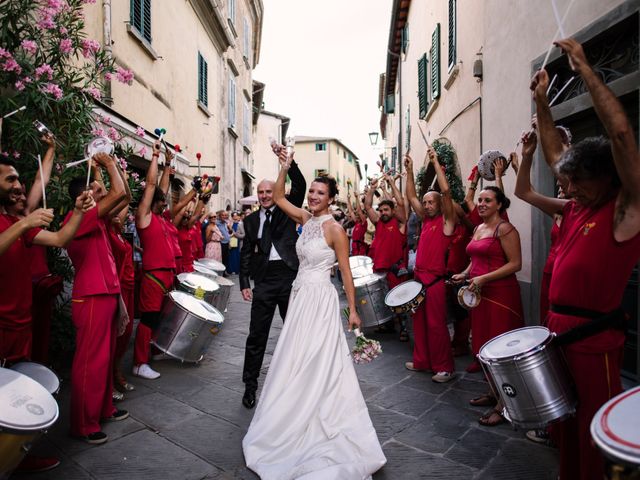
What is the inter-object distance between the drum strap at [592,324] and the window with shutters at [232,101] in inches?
671

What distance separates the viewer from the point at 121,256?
459 cm

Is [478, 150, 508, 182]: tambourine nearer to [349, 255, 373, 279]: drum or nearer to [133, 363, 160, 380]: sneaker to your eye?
[349, 255, 373, 279]: drum

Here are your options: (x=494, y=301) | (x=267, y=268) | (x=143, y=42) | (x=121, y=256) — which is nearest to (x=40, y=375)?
(x=121, y=256)

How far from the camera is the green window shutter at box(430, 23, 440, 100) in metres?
11.3

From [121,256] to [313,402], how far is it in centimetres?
252

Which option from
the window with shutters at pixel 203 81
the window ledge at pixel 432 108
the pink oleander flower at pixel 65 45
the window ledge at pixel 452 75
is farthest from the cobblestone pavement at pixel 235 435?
the window with shutters at pixel 203 81

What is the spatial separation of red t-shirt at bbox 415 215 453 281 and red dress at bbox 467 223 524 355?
78cm

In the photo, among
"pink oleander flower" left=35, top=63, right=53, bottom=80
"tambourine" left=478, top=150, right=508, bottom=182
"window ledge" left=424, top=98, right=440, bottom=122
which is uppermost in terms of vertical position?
"window ledge" left=424, top=98, right=440, bottom=122

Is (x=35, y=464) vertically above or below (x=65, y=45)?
below

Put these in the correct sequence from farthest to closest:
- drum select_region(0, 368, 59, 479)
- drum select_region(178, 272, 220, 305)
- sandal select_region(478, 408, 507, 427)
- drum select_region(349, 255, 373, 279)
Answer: drum select_region(349, 255, 373, 279) → drum select_region(178, 272, 220, 305) → sandal select_region(478, 408, 507, 427) → drum select_region(0, 368, 59, 479)

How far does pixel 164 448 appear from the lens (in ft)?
11.4

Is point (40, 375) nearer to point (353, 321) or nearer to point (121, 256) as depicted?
point (121, 256)

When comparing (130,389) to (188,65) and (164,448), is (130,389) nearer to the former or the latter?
(164,448)

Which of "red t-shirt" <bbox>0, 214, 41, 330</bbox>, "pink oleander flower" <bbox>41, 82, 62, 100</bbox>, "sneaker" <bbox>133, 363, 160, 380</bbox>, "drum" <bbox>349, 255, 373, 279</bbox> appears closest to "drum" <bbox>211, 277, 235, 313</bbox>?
"sneaker" <bbox>133, 363, 160, 380</bbox>
